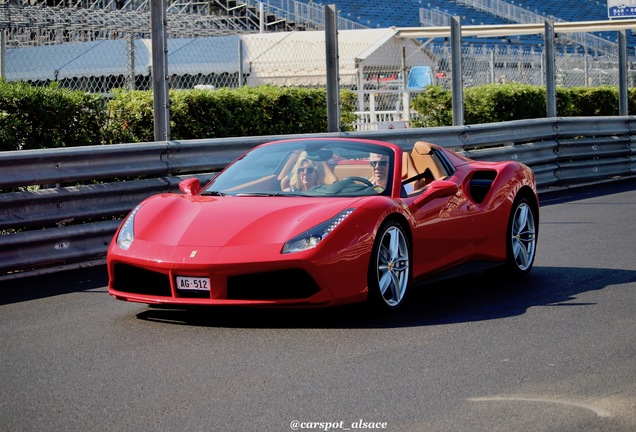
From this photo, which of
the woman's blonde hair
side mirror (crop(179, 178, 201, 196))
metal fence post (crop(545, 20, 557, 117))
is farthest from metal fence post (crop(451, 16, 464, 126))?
side mirror (crop(179, 178, 201, 196))

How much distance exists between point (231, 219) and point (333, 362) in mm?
1538

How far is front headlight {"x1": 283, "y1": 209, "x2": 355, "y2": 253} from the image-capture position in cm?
666

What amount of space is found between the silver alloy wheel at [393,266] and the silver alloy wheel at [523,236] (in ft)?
5.56

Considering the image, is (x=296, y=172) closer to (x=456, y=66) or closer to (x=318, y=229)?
(x=318, y=229)

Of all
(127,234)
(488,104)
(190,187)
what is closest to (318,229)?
(127,234)

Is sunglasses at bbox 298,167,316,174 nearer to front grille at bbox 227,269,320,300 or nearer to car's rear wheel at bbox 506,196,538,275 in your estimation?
front grille at bbox 227,269,320,300

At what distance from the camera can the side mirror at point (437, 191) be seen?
7.66 m

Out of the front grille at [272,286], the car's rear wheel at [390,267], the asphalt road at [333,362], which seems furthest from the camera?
the car's rear wheel at [390,267]

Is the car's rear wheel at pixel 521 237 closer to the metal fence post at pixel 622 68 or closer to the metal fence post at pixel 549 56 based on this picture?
the metal fence post at pixel 549 56

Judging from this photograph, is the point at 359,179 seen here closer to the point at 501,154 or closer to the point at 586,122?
the point at 501,154

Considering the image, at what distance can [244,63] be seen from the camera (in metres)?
18.1

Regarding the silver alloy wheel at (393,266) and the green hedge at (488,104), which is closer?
the silver alloy wheel at (393,266)

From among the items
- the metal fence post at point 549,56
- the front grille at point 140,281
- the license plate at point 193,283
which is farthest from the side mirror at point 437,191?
the metal fence post at point 549,56

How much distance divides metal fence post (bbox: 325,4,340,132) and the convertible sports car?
3847mm
